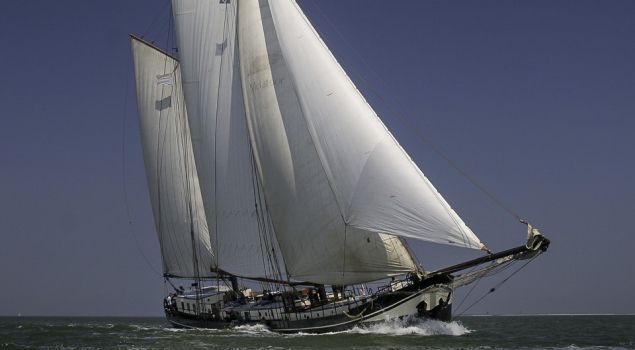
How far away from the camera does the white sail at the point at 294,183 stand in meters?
38.7

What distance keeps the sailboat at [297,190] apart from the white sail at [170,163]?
4106mm

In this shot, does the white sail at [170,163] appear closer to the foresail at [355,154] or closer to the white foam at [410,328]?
the foresail at [355,154]

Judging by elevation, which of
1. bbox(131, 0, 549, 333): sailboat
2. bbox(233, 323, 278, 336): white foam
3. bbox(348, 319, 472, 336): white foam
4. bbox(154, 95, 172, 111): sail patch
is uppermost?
bbox(154, 95, 172, 111): sail patch

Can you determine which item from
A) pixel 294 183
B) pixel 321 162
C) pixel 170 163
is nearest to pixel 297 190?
pixel 294 183

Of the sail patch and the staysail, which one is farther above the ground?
the sail patch

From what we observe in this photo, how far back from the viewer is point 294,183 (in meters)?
40.7

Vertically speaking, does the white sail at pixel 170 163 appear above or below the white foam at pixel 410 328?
above

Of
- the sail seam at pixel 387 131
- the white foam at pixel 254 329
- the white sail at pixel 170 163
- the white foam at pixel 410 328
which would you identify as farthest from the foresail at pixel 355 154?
the white sail at pixel 170 163

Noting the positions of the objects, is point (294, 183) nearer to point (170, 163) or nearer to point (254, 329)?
point (254, 329)

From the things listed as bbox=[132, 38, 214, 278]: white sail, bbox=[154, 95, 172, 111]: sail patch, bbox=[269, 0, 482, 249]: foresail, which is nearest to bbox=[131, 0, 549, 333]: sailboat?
bbox=[269, 0, 482, 249]: foresail

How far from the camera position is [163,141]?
5675 centimetres

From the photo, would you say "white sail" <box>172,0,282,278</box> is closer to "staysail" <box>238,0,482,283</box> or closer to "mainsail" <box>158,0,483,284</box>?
"mainsail" <box>158,0,483,284</box>

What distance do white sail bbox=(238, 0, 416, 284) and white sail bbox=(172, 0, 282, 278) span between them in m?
2.26

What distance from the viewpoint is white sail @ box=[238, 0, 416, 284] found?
127 ft
